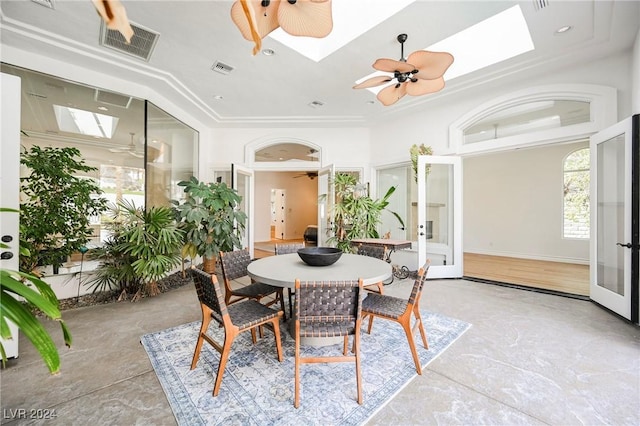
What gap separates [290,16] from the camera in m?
1.87

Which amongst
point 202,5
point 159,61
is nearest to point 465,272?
point 202,5

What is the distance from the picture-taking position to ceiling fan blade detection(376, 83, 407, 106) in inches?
121

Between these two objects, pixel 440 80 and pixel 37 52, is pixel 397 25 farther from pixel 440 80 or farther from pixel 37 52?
pixel 37 52

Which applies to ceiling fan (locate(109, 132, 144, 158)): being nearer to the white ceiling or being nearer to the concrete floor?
the white ceiling

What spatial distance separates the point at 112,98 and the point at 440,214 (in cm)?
556

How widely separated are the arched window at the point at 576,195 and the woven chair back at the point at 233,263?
24.4 ft

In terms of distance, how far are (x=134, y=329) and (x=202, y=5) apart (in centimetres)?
332

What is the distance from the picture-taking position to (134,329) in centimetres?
284

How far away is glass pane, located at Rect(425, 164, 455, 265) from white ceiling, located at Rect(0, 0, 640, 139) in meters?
1.34

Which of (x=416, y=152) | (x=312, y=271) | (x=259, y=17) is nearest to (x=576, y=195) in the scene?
(x=416, y=152)

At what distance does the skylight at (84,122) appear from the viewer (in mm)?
3625

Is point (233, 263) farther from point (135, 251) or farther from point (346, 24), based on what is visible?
point (346, 24)

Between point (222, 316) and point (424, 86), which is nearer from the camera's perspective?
point (222, 316)

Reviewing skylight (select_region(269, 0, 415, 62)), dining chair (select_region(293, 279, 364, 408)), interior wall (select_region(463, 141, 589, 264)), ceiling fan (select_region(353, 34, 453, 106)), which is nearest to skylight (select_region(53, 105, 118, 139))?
skylight (select_region(269, 0, 415, 62))
